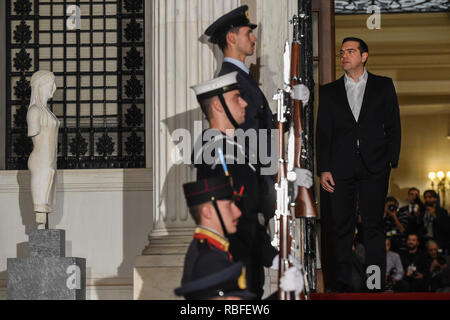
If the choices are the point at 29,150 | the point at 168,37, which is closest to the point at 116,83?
the point at 29,150

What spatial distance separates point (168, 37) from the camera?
9.55m

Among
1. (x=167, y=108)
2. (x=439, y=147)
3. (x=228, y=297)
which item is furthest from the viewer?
(x=439, y=147)

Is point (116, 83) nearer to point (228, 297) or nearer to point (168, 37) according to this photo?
point (168, 37)

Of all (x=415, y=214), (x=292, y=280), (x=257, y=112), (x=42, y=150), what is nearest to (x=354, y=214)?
(x=257, y=112)

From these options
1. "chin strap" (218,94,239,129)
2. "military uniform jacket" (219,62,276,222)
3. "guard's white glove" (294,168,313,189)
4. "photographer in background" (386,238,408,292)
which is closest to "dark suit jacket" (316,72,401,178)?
"photographer in background" (386,238,408,292)

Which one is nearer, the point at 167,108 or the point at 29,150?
the point at 167,108

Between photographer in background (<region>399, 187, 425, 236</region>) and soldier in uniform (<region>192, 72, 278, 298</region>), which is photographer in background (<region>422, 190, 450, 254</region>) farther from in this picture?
soldier in uniform (<region>192, 72, 278, 298</region>)

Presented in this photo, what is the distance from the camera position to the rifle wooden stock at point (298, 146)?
24.8 feet

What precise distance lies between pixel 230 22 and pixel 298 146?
4.09ft

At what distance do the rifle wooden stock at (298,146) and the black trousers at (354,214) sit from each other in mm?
1785

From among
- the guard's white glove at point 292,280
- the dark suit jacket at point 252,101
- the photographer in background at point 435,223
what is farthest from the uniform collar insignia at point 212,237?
the photographer in background at point 435,223

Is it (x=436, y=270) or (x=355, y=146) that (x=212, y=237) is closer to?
(x=355, y=146)

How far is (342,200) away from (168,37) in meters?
2.31

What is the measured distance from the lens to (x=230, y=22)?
26.8 feet
